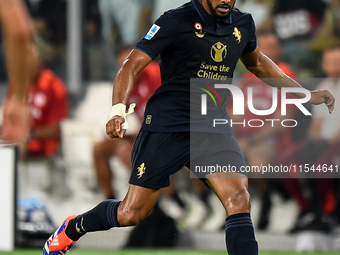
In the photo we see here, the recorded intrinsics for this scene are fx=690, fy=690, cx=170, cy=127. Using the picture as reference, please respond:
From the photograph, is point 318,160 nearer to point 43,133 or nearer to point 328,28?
point 328,28

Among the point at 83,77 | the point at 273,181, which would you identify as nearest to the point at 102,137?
the point at 83,77

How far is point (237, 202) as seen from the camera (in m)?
4.42

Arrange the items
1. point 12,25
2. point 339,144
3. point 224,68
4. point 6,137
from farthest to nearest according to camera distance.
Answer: point 339,144
point 224,68
point 6,137
point 12,25

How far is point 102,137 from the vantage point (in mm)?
7621

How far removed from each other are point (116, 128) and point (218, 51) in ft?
3.16

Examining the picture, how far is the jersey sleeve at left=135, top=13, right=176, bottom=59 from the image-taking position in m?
4.51

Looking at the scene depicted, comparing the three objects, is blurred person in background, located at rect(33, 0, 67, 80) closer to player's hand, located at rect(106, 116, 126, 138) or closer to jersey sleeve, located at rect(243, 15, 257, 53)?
jersey sleeve, located at rect(243, 15, 257, 53)

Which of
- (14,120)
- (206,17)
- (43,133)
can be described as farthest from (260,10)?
(14,120)

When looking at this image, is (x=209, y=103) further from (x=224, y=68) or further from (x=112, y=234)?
(x=112, y=234)

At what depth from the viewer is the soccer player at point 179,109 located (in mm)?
4508

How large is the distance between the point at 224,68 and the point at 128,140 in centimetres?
301

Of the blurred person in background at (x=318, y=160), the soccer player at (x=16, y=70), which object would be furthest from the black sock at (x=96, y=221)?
the blurred person in background at (x=318, y=160)

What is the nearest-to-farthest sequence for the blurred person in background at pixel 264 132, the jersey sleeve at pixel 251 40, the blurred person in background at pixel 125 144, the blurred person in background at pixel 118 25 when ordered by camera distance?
1. the jersey sleeve at pixel 251 40
2. the blurred person in background at pixel 264 132
3. the blurred person in background at pixel 125 144
4. the blurred person in background at pixel 118 25

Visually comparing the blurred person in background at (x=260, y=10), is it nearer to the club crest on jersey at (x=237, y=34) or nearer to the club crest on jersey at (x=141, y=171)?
the club crest on jersey at (x=237, y=34)
